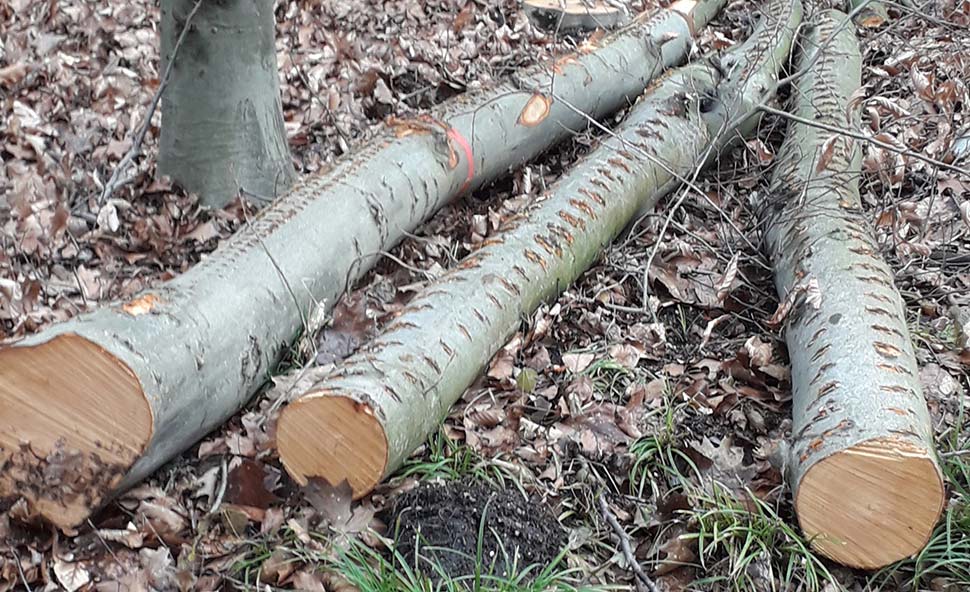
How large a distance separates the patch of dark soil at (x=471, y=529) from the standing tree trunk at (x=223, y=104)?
86.1 inches

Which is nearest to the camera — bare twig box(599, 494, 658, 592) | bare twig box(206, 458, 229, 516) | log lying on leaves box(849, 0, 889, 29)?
bare twig box(599, 494, 658, 592)

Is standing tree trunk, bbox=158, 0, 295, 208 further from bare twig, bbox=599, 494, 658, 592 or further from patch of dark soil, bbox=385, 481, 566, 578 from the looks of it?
bare twig, bbox=599, 494, 658, 592

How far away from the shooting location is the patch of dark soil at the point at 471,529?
100 inches

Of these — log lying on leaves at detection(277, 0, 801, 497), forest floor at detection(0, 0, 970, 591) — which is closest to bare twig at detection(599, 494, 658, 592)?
forest floor at detection(0, 0, 970, 591)

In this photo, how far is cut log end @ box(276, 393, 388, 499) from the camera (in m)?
2.60

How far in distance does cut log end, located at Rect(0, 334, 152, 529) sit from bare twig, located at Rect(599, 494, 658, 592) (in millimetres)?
1426

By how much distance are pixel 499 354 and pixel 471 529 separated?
3.31 feet

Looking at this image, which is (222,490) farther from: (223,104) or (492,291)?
(223,104)

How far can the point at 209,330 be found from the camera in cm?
283

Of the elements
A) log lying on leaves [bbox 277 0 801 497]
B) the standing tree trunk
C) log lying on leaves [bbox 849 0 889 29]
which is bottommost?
log lying on leaves [bbox 849 0 889 29]

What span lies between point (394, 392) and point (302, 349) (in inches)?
32.3

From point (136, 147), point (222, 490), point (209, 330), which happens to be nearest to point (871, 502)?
point (222, 490)

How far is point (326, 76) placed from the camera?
5625mm

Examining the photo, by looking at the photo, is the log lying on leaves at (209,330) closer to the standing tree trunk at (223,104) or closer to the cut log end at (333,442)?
the cut log end at (333,442)
